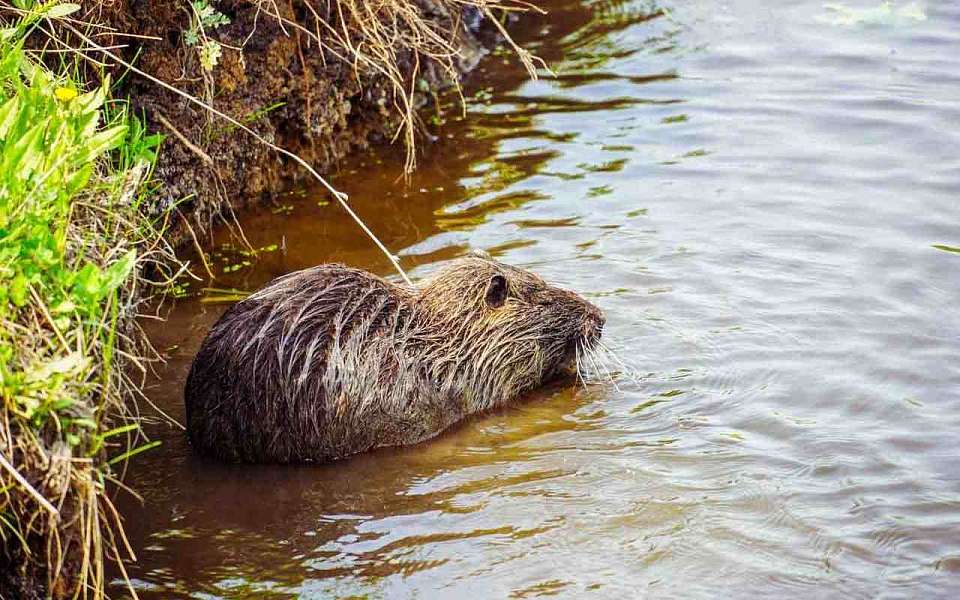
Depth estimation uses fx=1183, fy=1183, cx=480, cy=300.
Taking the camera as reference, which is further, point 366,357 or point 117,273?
point 366,357

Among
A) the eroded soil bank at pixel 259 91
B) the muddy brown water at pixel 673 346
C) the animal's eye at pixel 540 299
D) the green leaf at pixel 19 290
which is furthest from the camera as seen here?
the eroded soil bank at pixel 259 91

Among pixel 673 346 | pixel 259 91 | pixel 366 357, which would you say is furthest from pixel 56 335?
pixel 259 91

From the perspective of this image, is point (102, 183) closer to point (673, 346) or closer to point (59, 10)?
point (59, 10)

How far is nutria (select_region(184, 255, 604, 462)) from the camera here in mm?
4473

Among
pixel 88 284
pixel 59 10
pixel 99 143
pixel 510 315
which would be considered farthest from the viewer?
pixel 510 315

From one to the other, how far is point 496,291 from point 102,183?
72.9 inches

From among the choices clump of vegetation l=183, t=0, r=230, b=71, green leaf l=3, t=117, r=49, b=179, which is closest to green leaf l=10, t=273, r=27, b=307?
green leaf l=3, t=117, r=49, b=179

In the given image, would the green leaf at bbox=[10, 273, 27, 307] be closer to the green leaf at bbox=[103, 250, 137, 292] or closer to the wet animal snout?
the green leaf at bbox=[103, 250, 137, 292]

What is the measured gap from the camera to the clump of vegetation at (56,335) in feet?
9.96

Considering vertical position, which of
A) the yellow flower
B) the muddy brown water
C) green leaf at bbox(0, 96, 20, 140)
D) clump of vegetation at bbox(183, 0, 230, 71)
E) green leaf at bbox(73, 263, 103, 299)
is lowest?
the muddy brown water

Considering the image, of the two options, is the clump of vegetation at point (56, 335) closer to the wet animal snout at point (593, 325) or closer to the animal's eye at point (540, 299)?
the animal's eye at point (540, 299)

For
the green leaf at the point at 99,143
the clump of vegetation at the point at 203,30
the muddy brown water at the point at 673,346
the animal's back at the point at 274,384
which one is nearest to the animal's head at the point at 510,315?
the muddy brown water at the point at 673,346

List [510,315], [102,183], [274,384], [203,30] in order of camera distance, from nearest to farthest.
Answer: [102,183], [274,384], [510,315], [203,30]

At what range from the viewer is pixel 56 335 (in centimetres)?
326
